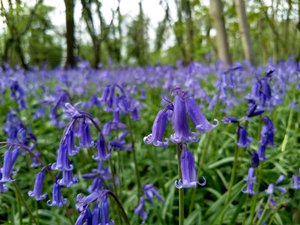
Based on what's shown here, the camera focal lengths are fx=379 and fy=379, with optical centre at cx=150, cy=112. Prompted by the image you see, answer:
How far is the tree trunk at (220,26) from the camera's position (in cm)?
887

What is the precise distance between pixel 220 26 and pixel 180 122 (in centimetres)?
833

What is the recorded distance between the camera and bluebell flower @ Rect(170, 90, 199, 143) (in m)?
1.49

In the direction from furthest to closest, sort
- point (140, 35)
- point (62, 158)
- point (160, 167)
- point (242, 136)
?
1. point (140, 35)
2. point (160, 167)
3. point (242, 136)
4. point (62, 158)

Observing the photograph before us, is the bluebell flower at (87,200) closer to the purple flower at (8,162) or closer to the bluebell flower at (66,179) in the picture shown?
the bluebell flower at (66,179)

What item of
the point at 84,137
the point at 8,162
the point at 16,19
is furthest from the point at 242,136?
the point at 16,19

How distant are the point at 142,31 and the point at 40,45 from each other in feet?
53.3

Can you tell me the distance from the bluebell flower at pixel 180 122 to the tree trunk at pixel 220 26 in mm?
7718

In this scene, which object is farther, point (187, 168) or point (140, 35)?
point (140, 35)

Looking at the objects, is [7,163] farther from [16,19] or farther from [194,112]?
[16,19]

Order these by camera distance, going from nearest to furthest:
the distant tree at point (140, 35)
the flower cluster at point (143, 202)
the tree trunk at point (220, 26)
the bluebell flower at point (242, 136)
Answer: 1. the bluebell flower at point (242, 136)
2. the flower cluster at point (143, 202)
3. the distant tree at point (140, 35)
4. the tree trunk at point (220, 26)

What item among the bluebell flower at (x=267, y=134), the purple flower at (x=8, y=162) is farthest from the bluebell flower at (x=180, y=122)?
the bluebell flower at (x=267, y=134)

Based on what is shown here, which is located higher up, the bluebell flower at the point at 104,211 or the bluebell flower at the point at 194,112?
the bluebell flower at the point at 194,112

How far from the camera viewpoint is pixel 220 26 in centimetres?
938

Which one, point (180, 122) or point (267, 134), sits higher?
point (180, 122)
